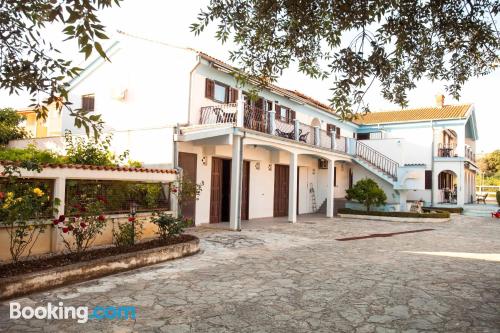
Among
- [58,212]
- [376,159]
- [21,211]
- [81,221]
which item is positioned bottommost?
[81,221]

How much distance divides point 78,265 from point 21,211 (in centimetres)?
126

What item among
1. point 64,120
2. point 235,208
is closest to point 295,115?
point 235,208

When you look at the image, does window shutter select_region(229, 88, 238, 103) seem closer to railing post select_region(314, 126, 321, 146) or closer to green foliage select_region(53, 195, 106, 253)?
railing post select_region(314, 126, 321, 146)

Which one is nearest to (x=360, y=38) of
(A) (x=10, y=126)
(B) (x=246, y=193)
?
(B) (x=246, y=193)

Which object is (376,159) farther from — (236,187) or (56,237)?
(56,237)

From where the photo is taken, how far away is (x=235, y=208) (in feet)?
41.8

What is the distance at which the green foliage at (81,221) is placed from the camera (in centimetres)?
679

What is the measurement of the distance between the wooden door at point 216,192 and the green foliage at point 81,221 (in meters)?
6.57

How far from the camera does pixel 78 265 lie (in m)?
6.02

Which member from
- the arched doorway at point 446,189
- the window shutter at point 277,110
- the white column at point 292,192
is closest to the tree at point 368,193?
the white column at point 292,192

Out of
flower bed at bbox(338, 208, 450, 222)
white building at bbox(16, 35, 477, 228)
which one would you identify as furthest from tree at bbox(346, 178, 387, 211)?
white building at bbox(16, 35, 477, 228)

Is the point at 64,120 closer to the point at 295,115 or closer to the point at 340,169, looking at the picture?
the point at 295,115

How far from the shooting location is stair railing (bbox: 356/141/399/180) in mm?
22062

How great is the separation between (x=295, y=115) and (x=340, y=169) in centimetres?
672
